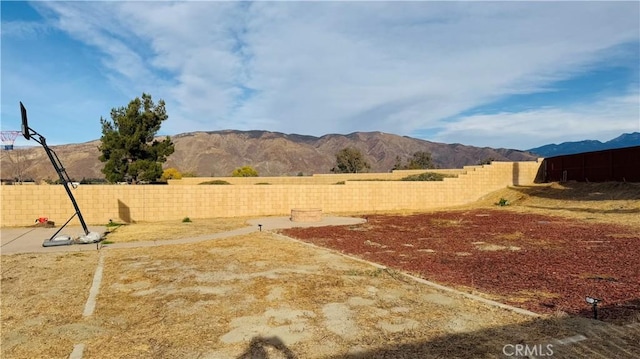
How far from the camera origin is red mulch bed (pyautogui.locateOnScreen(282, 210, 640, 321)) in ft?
23.7

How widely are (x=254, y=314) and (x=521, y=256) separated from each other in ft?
27.2

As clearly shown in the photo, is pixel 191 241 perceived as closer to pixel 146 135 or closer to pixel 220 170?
pixel 146 135

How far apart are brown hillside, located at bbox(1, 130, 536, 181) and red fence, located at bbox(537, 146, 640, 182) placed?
82418 millimetres

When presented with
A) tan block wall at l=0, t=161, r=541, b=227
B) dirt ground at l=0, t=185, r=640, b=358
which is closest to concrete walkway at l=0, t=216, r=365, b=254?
tan block wall at l=0, t=161, r=541, b=227

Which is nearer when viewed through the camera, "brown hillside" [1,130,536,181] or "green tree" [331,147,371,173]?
"green tree" [331,147,371,173]

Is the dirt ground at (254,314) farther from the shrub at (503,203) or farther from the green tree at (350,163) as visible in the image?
the green tree at (350,163)

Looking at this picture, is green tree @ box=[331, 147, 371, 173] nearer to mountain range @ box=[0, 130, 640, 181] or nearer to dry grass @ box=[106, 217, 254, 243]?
mountain range @ box=[0, 130, 640, 181]

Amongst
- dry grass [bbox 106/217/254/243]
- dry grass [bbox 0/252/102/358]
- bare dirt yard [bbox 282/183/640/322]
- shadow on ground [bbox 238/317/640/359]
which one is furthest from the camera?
dry grass [bbox 106/217/254/243]

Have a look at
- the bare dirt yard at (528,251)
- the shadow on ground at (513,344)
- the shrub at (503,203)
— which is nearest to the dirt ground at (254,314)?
the shadow on ground at (513,344)

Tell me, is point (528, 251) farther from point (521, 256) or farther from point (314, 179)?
point (314, 179)

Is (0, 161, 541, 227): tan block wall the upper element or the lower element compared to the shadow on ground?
upper

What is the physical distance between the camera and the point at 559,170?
35438 mm

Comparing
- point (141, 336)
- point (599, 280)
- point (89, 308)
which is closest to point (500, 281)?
point (599, 280)

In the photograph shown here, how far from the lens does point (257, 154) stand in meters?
134
